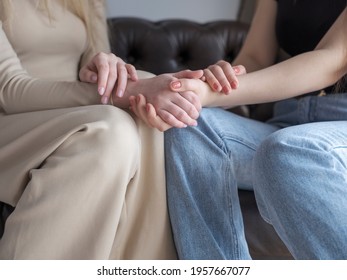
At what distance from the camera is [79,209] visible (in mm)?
572

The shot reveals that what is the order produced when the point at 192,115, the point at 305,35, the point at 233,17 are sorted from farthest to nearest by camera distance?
the point at 233,17, the point at 305,35, the point at 192,115

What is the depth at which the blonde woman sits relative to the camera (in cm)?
57

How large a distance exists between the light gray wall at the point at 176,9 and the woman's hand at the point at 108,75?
0.75 meters

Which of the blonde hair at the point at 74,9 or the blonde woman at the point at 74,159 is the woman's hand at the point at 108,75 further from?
the blonde hair at the point at 74,9

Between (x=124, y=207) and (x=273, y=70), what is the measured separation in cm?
32

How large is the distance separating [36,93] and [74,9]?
28 cm

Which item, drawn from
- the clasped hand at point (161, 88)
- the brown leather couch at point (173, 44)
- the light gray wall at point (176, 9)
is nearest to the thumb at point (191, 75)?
the clasped hand at point (161, 88)

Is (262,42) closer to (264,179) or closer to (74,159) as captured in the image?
(264,179)

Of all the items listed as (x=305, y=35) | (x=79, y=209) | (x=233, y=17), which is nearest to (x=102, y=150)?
(x=79, y=209)

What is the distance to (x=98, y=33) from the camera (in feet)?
3.20

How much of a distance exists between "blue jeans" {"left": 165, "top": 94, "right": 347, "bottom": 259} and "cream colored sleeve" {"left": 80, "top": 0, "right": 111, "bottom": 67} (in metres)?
0.33

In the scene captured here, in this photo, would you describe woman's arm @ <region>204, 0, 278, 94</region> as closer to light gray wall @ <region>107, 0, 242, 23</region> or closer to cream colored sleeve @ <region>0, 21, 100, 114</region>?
cream colored sleeve @ <region>0, 21, 100, 114</region>
